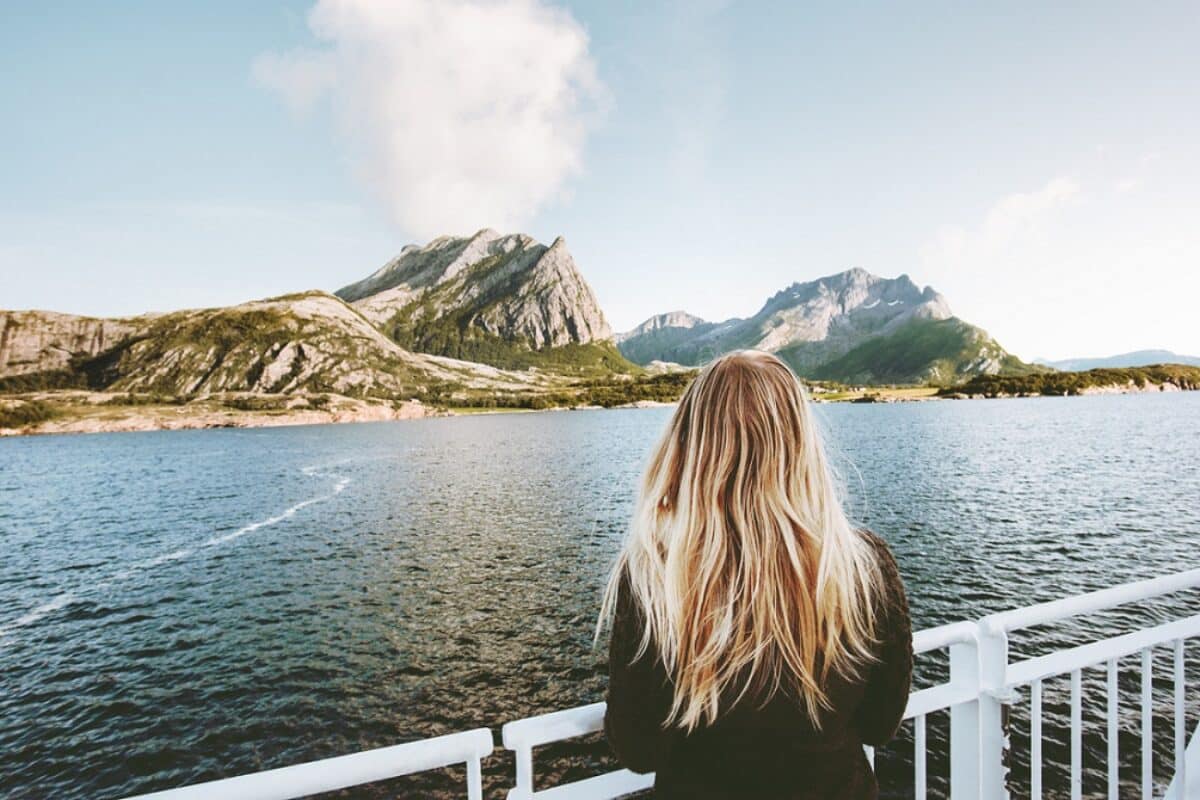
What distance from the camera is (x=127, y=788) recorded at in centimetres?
1440

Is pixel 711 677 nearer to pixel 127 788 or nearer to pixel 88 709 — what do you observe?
pixel 127 788

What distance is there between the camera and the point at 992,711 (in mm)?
3340

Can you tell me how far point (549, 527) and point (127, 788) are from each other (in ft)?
78.5

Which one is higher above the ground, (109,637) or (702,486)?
(702,486)

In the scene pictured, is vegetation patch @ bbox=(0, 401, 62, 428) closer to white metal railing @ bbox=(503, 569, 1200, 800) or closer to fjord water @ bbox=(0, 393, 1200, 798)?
fjord water @ bbox=(0, 393, 1200, 798)

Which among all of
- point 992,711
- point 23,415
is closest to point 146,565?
point 992,711

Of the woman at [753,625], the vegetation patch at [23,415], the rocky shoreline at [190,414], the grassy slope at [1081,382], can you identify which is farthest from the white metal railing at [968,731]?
the grassy slope at [1081,382]

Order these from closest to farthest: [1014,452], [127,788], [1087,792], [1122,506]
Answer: [1087,792]
[127,788]
[1122,506]
[1014,452]

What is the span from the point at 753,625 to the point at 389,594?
2667cm

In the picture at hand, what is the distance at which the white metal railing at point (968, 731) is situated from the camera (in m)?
2.33

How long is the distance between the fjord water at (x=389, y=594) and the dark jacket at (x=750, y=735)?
3.02 ft

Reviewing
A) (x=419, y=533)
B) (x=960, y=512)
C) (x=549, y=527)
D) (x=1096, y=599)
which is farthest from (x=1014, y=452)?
(x=1096, y=599)

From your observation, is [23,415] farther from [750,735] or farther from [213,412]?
[750,735]

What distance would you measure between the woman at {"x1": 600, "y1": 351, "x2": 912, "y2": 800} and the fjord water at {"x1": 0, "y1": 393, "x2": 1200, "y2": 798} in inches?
13.0
